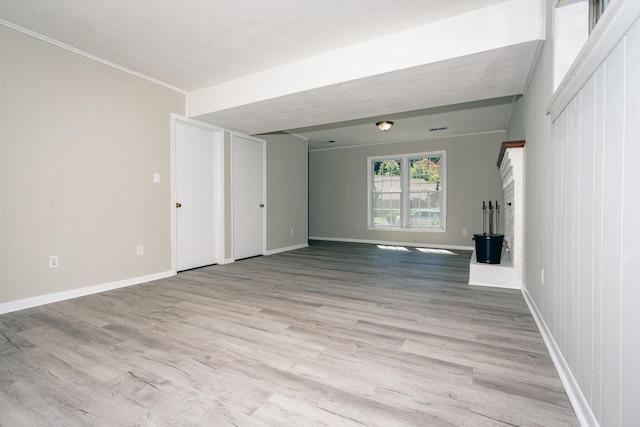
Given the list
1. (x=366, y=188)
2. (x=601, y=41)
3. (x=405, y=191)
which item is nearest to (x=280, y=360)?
(x=601, y=41)

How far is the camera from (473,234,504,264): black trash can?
3605 millimetres

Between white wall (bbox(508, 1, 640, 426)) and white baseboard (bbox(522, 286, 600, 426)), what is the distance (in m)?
0.02

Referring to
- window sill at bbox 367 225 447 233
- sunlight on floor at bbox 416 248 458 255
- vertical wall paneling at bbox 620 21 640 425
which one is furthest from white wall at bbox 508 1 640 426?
window sill at bbox 367 225 447 233

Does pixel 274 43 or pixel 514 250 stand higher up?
pixel 274 43

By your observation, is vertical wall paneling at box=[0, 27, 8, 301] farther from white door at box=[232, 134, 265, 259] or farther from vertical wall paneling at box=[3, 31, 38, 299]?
white door at box=[232, 134, 265, 259]

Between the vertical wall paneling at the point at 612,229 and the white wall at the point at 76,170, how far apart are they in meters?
4.01

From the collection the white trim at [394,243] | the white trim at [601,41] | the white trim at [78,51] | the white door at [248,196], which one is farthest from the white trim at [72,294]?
the white trim at [394,243]

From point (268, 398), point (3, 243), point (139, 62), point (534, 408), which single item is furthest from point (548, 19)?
point (3, 243)

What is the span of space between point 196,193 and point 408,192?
4915 mm

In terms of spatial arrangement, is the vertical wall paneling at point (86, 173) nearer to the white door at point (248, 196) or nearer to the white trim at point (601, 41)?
the white door at point (248, 196)

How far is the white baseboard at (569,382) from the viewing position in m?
1.25

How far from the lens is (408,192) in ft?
24.6

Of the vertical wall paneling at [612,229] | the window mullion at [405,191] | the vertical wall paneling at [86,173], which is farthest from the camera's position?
the window mullion at [405,191]

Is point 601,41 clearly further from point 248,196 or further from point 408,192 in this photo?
point 408,192
